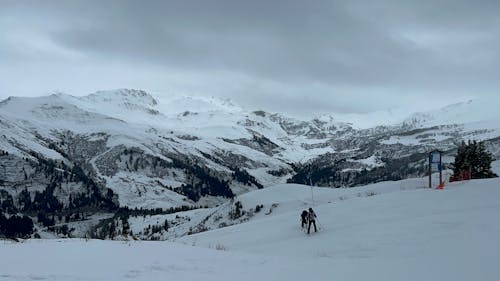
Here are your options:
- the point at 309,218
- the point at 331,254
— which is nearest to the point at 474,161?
the point at 309,218

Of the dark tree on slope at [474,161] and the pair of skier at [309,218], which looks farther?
the dark tree on slope at [474,161]

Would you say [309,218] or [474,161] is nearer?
[309,218]

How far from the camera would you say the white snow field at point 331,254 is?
14414mm

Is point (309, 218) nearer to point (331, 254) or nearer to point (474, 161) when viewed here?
point (331, 254)

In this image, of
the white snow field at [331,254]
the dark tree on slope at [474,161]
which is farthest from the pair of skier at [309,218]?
the dark tree on slope at [474,161]

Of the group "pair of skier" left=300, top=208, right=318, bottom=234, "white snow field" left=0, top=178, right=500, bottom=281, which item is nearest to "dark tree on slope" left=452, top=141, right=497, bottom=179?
"white snow field" left=0, top=178, right=500, bottom=281

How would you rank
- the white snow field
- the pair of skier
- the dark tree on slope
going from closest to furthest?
the white snow field < the pair of skier < the dark tree on slope

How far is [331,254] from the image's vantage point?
2056cm

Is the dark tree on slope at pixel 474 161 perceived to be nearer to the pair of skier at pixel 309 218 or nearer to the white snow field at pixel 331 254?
the white snow field at pixel 331 254

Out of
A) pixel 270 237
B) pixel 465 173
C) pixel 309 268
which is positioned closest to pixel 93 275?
pixel 309 268

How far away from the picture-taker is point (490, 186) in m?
31.1

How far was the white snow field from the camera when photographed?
1441 centimetres

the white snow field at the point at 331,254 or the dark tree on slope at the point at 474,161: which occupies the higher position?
the dark tree on slope at the point at 474,161

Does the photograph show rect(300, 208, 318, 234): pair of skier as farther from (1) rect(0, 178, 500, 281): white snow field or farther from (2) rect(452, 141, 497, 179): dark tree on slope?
(2) rect(452, 141, 497, 179): dark tree on slope
